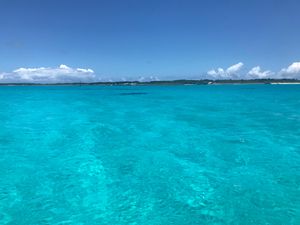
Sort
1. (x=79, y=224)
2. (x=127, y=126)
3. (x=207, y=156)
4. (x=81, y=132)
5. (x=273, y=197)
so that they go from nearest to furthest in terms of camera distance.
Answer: (x=79, y=224), (x=273, y=197), (x=207, y=156), (x=81, y=132), (x=127, y=126)

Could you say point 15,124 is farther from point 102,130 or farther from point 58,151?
point 58,151

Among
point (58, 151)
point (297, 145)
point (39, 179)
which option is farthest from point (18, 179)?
point (297, 145)

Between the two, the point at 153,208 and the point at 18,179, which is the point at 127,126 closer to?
the point at 18,179

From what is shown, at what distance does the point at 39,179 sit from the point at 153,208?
4.81m

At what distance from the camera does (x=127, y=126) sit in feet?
72.6

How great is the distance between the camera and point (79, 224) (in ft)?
24.1

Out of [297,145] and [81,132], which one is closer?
[297,145]

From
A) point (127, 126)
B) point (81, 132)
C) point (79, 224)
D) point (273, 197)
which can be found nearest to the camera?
point (79, 224)

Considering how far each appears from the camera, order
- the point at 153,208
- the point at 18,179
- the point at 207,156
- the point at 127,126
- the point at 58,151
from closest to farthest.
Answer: the point at 153,208, the point at 18,179, the point at 207,156, the point at 58,151, the point at 127,126

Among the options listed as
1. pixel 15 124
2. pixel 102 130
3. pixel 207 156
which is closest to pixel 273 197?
pixel 207 156

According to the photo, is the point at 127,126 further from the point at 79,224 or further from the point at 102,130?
the point at 79,224

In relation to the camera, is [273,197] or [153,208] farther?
[273,197]

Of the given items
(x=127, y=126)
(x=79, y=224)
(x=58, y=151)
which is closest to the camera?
(x=79, y=224)

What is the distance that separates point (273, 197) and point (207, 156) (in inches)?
185
